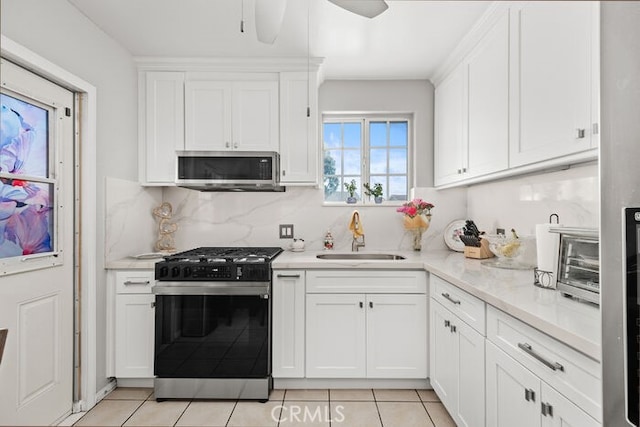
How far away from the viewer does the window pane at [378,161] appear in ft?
8.48

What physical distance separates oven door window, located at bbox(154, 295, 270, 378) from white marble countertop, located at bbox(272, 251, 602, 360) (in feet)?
1.02

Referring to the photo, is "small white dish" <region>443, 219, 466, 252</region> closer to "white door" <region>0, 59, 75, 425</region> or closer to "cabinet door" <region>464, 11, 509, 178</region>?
"cabinet door" <region>464, 11, 509, 178</region>

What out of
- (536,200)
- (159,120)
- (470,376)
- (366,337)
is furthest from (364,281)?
(159,120)

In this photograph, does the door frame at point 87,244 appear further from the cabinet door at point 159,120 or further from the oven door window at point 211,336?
the cabinet door at point 159,120

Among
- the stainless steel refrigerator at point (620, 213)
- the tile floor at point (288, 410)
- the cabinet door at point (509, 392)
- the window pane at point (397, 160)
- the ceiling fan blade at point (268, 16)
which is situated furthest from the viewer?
the window pane at point (397, 160)

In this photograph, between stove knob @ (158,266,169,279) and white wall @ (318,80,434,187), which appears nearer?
stove knob @ (158,266,169,279)

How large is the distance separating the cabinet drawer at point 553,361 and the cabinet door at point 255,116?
1637 millimetres

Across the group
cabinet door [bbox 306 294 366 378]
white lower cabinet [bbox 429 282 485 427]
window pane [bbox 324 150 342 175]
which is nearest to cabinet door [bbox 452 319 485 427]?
white lower cabinet [bbox 429 282 485 427]

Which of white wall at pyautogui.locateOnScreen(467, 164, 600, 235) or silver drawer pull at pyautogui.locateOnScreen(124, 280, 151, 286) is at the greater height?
white wall at pyautogui.locateOnScreen(467, 164, 600, 235)

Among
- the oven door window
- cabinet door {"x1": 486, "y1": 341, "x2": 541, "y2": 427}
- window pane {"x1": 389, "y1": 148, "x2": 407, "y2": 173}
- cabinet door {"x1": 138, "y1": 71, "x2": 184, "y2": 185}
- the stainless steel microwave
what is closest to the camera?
cabinet door {"x1": 486, "y1": 341, "x2": 541, "y2": 427}

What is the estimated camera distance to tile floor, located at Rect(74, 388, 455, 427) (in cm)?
165

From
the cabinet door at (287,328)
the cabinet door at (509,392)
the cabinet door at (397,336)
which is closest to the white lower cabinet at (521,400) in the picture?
the cabinet door at (509,392)

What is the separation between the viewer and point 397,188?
102 inches

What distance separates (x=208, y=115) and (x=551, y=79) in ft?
6.33
